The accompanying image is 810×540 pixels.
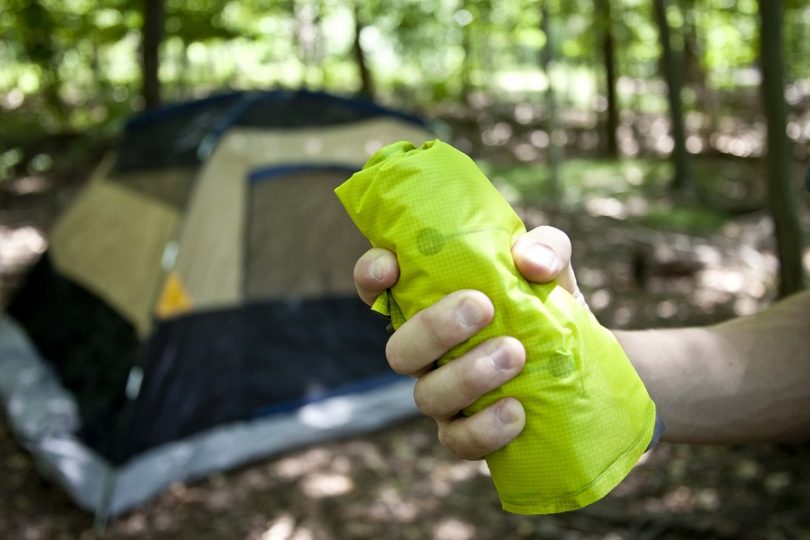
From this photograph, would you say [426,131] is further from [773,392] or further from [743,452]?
[773,392]

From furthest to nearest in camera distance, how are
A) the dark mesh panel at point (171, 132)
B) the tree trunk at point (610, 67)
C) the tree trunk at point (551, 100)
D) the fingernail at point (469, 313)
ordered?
the tree trunk at point (610, 67)
the tree trunk at point (551, 100)
the dark mesh panel at point (171, 132)
the fingernail at point (469, 313)

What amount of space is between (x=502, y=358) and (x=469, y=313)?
0.08 m

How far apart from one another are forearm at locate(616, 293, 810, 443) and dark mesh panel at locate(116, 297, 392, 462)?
2883 millimetres

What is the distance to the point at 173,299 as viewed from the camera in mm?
3646

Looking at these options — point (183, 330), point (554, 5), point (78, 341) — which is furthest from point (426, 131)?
point (554, 5)

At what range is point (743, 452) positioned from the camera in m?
3.33

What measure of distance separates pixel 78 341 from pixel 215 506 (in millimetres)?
1307

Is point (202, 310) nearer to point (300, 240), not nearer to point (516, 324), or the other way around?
point (300, 240)

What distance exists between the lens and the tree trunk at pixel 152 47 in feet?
21.6

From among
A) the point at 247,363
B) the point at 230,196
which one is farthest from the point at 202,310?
the point at 230,196

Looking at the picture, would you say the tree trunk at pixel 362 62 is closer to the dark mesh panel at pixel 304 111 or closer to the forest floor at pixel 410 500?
the dark mesh panel at pixel 304 111

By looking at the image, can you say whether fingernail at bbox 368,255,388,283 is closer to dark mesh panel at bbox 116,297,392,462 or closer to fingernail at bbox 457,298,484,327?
fingernail at bbox 457,298,484,327

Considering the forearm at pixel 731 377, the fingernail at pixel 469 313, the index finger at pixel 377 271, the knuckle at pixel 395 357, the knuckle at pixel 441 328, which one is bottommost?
the forearm at pixel 731 377

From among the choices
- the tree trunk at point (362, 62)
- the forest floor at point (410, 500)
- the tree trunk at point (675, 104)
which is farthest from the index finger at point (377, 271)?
the tree trunk at point (362, 62)
